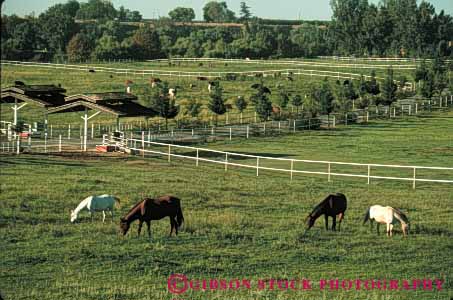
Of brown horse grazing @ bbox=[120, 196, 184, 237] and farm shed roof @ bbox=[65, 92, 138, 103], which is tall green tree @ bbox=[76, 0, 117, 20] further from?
brown horse grazing @ bbox=[120, 196, 184, 237]

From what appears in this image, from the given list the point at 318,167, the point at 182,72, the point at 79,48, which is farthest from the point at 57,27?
the point at 318,167

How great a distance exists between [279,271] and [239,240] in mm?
2442

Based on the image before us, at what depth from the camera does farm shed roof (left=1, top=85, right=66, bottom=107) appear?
34.9 metres

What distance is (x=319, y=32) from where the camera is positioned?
210 ft

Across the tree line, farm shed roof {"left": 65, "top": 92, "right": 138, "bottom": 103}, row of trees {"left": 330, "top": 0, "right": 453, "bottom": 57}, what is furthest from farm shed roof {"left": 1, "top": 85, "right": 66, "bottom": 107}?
row of trees {"left": 330, "top": 0, "right": 453, "bottom": 57}

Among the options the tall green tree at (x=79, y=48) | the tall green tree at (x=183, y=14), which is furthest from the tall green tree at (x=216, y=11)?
the tall green tree at (x=79, y=48)

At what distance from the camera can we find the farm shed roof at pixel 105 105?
Result: 3519cm

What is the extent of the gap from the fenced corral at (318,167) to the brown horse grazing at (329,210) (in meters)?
6.89

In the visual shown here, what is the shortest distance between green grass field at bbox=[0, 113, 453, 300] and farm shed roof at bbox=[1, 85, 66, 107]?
640 centimetres

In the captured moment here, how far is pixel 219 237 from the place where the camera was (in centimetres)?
1655

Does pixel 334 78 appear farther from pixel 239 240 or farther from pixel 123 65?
pixel 239 240

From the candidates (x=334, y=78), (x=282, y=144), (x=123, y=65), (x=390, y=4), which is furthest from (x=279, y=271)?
(x=123, y=65)

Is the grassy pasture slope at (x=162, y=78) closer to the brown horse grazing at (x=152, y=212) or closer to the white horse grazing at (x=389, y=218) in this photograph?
the brown horse grazing at (x=152, y=212)

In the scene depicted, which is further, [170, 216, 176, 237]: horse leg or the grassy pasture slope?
the grassy pasture slope
